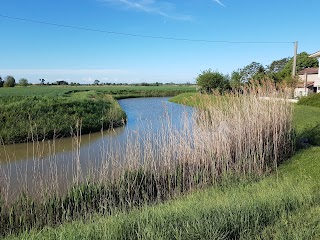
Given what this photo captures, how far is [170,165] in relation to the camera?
269 inches

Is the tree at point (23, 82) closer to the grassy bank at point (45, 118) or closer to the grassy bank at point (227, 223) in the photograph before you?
the grassy bank at point (45, 118)

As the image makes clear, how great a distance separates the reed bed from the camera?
5.34 metres

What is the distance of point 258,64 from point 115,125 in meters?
34.7

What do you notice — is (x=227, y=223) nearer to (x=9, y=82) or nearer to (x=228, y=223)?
(x=228, y=223)

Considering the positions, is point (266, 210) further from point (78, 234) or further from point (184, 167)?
point (184, 167)

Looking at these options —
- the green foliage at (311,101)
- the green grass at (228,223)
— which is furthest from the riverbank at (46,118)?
the green foliage at (311,101)

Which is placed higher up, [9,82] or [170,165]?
[9,82]

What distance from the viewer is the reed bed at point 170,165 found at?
534cm

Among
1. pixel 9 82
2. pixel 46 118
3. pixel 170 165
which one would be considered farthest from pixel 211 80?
pixel 9 82

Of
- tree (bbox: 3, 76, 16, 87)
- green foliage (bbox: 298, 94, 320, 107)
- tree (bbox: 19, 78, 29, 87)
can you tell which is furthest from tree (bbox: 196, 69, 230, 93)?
tree (bbox: 19, 78, 29, 87)

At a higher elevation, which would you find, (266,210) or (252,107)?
(252,107)

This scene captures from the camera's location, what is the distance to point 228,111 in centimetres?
868

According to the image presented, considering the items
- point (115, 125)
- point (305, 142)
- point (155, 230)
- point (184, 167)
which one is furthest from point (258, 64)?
point (155, 230)

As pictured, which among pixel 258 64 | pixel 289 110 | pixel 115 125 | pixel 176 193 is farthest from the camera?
pixel 258 64
